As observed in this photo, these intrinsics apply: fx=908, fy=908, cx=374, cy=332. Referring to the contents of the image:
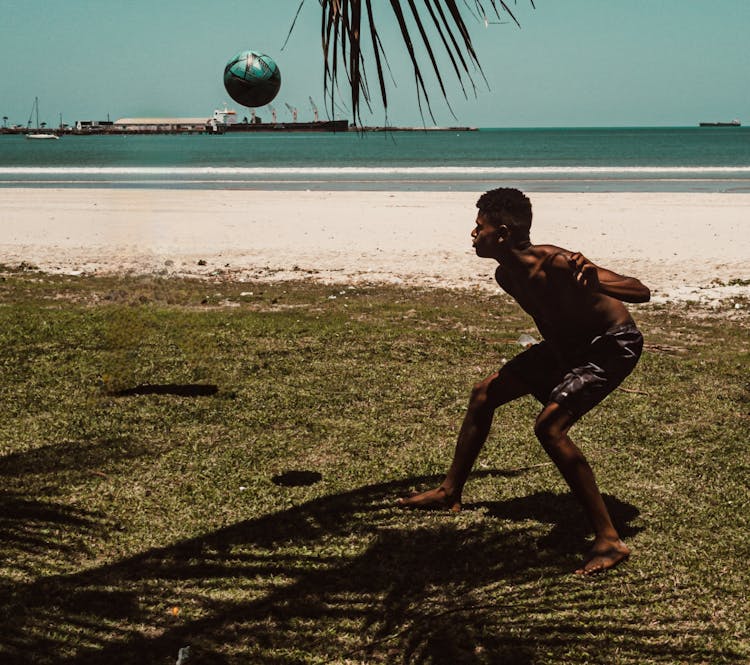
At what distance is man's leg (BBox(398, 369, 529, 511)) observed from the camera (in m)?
4.45

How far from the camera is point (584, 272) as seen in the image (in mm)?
3863

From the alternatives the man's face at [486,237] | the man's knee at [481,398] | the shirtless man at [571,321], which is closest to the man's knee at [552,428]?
the shirtless man at [571,321]

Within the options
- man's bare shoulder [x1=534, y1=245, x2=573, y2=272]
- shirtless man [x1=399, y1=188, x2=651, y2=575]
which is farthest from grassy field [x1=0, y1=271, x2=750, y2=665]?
man's bare shoulder [x1=534, y1=245, x2=573, y2=272]

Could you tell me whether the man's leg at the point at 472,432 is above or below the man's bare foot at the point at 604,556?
above

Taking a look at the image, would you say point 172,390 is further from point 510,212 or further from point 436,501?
point 510,212

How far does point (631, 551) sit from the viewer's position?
14.1 ft

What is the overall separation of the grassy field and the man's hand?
1.30 m

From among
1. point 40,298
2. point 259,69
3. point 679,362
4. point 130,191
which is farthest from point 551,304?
point 130,191

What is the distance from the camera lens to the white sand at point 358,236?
1391 cm

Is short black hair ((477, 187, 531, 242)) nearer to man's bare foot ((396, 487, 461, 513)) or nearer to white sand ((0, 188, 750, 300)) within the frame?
man's bare foot ((396, 487, 461, 513))

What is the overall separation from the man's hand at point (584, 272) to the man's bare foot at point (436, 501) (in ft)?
4.73

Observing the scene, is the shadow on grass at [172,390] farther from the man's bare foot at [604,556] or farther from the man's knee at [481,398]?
the man's bare foot at [604,556]

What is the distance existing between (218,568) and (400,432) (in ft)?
7.37

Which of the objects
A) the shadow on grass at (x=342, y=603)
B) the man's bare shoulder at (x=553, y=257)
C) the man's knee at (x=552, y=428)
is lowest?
the shadow on grass at (x=342, y=603)
